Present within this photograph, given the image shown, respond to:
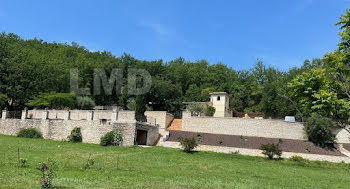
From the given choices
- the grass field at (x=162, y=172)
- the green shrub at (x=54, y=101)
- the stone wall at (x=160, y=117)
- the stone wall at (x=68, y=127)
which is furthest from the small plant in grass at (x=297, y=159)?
the green shrub at (x=54, y=101)

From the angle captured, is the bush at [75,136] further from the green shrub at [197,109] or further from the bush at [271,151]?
the bush at [271,151]

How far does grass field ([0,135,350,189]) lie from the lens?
1188 cm

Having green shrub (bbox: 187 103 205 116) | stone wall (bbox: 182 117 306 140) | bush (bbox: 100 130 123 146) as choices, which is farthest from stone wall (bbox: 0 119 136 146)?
green shrub (bbox: 187 103 205 116)

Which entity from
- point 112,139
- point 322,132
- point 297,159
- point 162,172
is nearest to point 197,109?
point 112,139

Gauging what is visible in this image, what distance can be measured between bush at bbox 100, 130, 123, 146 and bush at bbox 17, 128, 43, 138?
860 cm

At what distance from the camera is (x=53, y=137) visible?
30750mm

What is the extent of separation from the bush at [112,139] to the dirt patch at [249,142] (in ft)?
18.0

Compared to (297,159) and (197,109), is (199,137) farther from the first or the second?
(297,159)

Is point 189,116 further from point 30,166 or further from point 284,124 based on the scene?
point 30,166

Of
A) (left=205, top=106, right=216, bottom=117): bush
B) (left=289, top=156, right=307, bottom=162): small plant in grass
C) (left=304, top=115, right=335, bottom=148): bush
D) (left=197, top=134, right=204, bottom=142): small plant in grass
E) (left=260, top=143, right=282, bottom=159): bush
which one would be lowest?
(left=289, top=156, right=307, bottom=162): small plant in grass

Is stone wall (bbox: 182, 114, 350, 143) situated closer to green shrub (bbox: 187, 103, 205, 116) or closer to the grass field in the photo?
green shrub (bbox: 187, 103, 205, 116)

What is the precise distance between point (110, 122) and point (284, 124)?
18.2 metres

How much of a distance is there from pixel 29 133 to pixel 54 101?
8706 millimetres

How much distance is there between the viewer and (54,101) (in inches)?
1532
